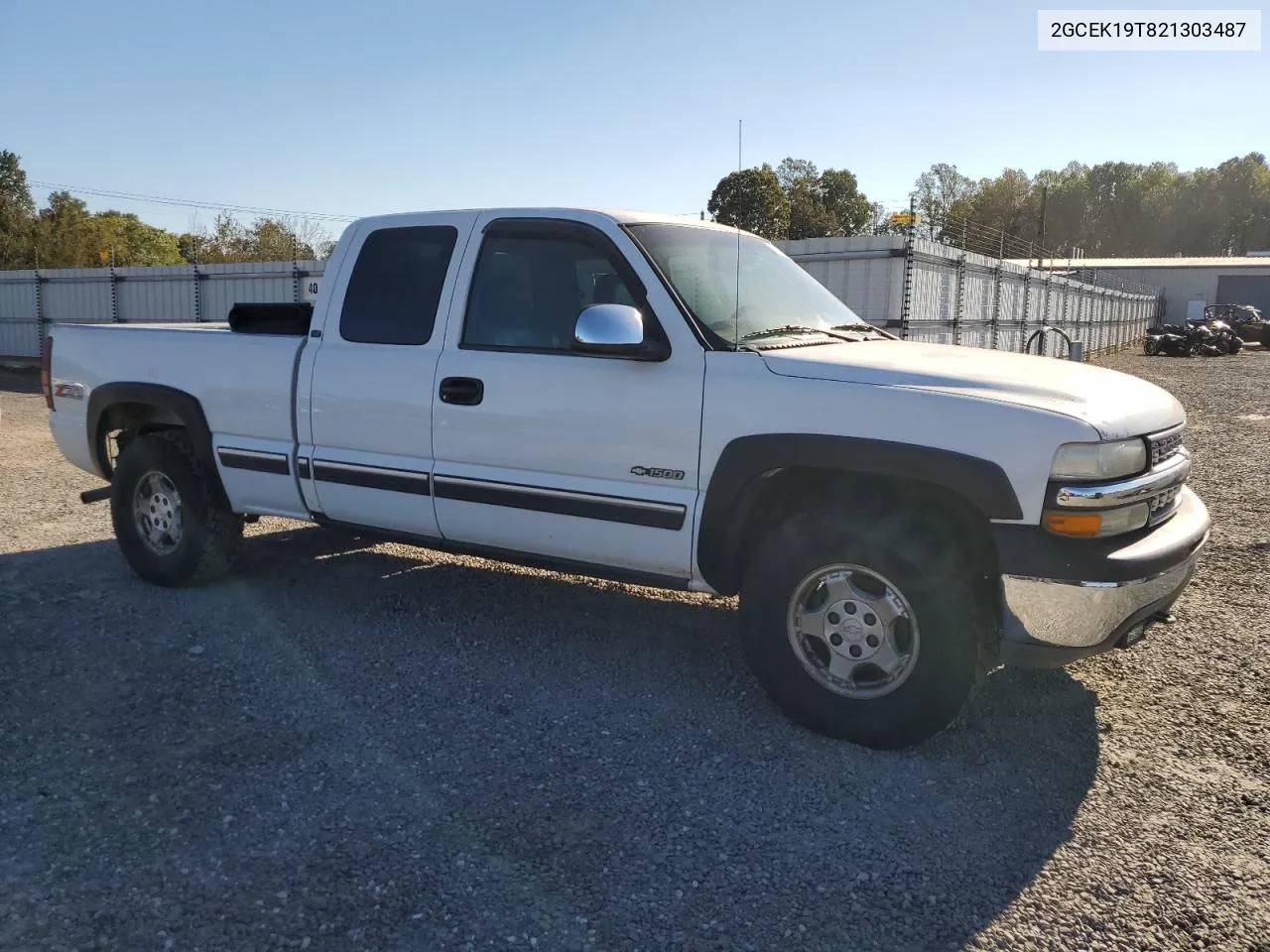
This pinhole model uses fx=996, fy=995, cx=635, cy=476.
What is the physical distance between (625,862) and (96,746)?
2.13m

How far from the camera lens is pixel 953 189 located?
3856 inches

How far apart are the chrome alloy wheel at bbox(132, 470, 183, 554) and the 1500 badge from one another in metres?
2.95

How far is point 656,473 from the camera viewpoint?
157 inches

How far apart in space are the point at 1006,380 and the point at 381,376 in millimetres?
2740

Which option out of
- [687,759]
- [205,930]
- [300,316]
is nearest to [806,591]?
[687,759]

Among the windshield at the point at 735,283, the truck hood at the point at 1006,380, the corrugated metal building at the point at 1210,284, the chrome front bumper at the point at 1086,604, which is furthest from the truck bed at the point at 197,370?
the corrugated metal building at the point at 1210,284

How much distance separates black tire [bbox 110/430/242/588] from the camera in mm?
5461

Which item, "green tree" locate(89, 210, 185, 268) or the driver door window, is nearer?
the driver door window

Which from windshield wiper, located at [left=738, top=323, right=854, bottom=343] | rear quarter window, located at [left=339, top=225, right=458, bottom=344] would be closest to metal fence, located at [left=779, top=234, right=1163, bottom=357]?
windshield wiper, located at [left=738, top=323, right=854, bottom=343]

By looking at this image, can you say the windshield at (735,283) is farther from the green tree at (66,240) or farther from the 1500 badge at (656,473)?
the green tree at (66,240)

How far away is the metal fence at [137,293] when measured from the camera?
18359mm

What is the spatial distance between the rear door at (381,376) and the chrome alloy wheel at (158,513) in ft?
3.56

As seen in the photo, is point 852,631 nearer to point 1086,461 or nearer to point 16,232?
point 1086,461

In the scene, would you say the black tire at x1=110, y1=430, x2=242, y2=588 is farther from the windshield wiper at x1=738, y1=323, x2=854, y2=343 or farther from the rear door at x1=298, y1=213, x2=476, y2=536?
the windshield wiper at x1=738, y1=323, x2=854, y2=343
